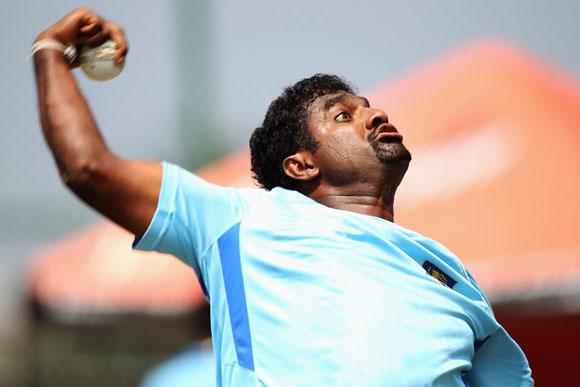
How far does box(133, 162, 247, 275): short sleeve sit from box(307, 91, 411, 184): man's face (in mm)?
526

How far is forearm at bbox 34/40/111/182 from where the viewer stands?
2.75 metres

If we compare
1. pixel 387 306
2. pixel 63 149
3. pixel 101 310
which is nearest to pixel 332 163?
pixel 387 306

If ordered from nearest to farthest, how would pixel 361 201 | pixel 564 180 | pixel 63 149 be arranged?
pixel 63 149 < pixel 361 201 < pixel 564 180

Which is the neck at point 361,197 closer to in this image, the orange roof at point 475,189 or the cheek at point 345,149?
the cheek at point 345,149

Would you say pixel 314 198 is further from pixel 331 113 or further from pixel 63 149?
pixel 63 149

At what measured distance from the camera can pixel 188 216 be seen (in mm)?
2877

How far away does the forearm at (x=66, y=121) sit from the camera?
9.04 ft

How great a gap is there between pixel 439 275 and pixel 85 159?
104 cm

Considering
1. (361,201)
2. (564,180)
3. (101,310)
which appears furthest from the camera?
(101,310)

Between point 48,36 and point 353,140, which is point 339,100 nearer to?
point 353,140

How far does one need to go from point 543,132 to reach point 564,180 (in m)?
0.44

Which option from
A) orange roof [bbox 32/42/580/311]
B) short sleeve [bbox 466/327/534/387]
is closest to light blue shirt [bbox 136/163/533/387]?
short sleeve [bbox 466/327/534/387]

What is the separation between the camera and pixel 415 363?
282cm

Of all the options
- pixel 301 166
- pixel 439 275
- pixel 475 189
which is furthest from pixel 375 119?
pixel 475 189
